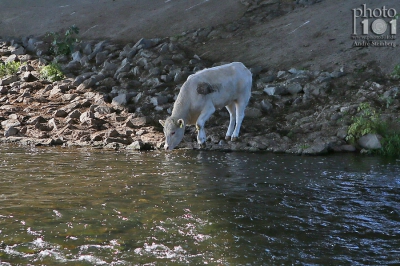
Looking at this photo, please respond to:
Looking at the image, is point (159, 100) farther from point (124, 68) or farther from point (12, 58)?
point (12, 58)

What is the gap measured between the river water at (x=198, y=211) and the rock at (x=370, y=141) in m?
0.64

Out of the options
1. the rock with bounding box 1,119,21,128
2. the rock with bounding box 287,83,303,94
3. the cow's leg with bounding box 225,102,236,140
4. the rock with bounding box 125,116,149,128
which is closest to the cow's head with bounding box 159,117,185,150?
the cow's leg with bounding box 225,102,236,140

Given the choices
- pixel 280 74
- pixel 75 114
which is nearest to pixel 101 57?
pixel 75 114

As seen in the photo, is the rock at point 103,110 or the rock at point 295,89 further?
the rock at point 103,110

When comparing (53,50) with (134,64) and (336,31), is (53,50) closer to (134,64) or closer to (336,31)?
(134,64)

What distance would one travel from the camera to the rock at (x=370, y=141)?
12741mm

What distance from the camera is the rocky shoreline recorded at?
538 inches

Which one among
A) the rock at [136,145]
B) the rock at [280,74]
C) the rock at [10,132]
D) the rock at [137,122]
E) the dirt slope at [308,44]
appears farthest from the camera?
the dirt slope at [308,44]

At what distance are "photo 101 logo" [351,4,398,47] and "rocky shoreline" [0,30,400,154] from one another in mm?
1913

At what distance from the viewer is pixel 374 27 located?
18.6 m

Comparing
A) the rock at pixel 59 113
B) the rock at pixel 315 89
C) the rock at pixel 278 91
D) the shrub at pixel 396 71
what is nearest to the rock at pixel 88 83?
the rock at pixel 59 113

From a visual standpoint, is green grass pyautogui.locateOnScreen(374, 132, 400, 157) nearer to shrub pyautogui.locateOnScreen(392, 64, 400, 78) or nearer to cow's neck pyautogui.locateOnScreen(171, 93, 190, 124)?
shrub pyautogui.locateOnScreen(392, 64, 400, 78)

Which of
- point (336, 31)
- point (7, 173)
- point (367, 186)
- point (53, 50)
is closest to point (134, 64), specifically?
point (53, 50)

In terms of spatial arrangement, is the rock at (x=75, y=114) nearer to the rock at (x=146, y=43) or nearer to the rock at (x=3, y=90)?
the rock at (x=3, y=90)
